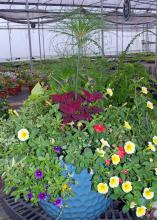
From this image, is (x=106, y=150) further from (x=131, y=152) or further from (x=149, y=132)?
(x=149, y=132)

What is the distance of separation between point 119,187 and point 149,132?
0.26m

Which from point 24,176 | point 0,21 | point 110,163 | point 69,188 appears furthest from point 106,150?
point 0,21

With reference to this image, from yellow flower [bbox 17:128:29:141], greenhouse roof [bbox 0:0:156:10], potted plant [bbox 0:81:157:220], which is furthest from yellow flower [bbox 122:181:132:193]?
greenhouse roof [bbox 0:0:156:10]

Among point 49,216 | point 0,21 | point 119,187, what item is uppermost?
point 0,21

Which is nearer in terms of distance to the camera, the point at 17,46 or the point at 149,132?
the point at 149,132

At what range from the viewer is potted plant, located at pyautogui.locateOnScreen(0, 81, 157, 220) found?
0.91m

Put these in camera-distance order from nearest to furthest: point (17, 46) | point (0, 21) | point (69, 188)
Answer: point (69, 188)
point (0, 21)
point (17, 46)

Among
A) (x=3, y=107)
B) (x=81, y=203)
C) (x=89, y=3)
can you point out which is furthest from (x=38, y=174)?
(x=89, y=3)

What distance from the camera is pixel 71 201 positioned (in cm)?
95

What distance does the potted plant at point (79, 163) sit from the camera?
91 centimetres

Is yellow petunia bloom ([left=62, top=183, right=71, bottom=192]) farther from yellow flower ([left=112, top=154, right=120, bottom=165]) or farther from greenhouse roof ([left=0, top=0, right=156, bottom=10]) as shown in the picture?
greenhouse roof ([left=0, top=0, right=156, bottom=10])

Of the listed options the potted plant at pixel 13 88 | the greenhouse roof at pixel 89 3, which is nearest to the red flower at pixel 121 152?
the potted plant at pixel 13 88

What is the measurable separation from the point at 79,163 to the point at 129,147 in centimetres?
16

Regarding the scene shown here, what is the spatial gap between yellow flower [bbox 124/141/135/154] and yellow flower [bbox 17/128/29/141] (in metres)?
0.31
